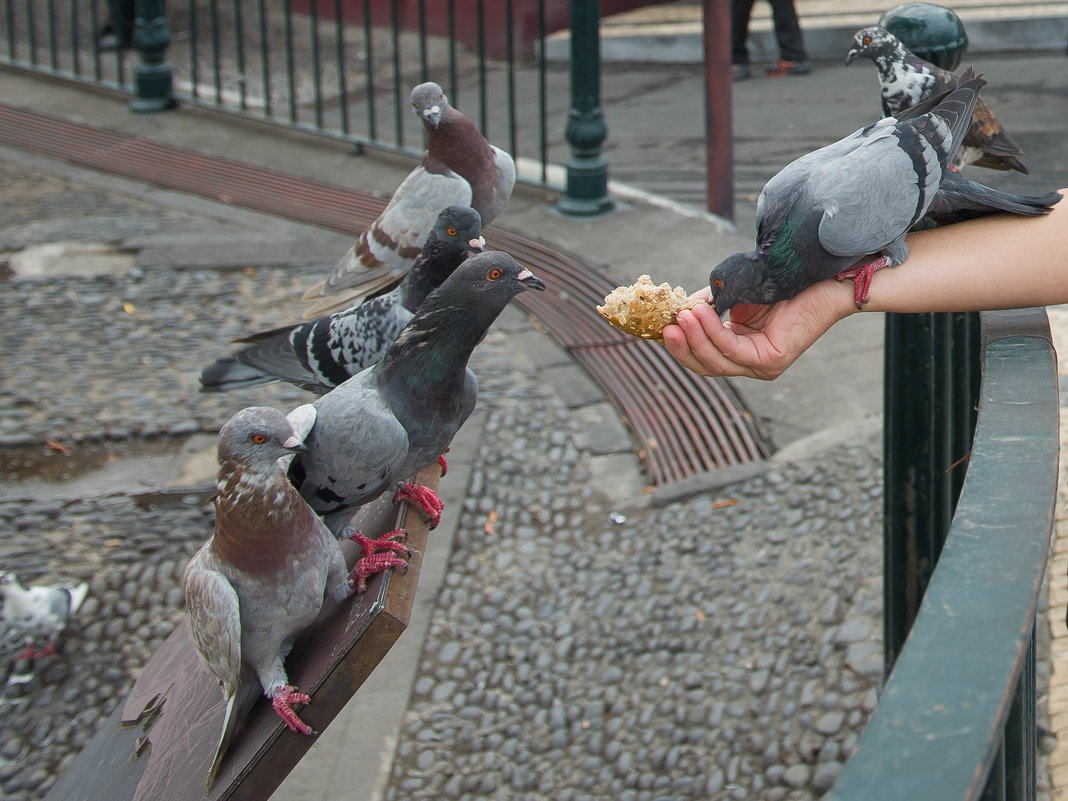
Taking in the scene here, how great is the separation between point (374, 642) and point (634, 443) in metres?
2.66

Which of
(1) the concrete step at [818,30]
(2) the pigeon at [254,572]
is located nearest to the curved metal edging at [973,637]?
(2) the pigeon at [254,572]

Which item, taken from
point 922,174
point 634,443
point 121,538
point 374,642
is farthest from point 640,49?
point 374,642

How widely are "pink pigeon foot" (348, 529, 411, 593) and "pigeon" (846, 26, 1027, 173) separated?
1639 mm

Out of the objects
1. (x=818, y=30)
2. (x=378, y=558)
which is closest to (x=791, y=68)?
(x=818, y=30)

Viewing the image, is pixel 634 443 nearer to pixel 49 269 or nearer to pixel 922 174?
pixel 922 174

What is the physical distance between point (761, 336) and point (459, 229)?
0.91m

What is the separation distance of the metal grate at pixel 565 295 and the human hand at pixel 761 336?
212 cm

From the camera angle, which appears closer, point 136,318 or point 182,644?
point 182,644

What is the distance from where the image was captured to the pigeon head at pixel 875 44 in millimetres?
2902

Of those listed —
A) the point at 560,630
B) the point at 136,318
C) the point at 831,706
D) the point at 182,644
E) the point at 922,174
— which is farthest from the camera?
the point at 136,318

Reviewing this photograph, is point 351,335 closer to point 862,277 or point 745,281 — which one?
point 745,281

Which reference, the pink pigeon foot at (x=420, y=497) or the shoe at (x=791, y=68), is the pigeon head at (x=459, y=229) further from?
the shoe at (x=791, y=68)

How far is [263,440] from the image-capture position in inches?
84.9

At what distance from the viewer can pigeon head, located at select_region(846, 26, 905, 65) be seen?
9.52 ft
